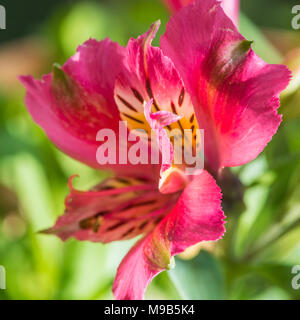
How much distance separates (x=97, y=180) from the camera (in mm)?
1708

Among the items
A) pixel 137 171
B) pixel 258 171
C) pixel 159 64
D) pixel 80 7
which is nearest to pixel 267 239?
pixel 258 171

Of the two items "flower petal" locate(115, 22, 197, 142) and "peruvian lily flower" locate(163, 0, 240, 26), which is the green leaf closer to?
"flower petal" locate(115, 22, 197, 142)

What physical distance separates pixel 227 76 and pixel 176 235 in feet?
0.77

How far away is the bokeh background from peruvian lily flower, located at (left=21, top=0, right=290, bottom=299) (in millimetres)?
158

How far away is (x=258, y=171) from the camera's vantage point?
48.0 inches

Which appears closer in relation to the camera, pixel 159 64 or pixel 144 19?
pixel 159 64

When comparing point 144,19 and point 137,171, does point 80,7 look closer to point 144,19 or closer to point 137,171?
point 144,19

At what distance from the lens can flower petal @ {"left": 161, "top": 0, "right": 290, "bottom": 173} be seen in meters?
0.68

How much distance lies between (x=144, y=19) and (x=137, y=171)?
1153 millimetres

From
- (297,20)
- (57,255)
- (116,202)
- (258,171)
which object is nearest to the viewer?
(116,202)

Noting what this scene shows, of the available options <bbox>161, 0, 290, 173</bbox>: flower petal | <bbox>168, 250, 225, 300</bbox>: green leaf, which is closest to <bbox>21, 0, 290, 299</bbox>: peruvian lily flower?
<bbox>161, 0, 290, 173</bbox>: flower petal

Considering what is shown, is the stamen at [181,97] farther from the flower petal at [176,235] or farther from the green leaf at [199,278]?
the green leaf at [199,278]

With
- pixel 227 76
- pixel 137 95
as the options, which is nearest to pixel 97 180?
pixel 137 95

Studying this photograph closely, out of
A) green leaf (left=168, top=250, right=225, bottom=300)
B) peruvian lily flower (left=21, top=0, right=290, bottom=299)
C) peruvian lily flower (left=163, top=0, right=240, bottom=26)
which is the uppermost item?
peruvian lily flower (left=163, top=0, right=240, bottom=26)
